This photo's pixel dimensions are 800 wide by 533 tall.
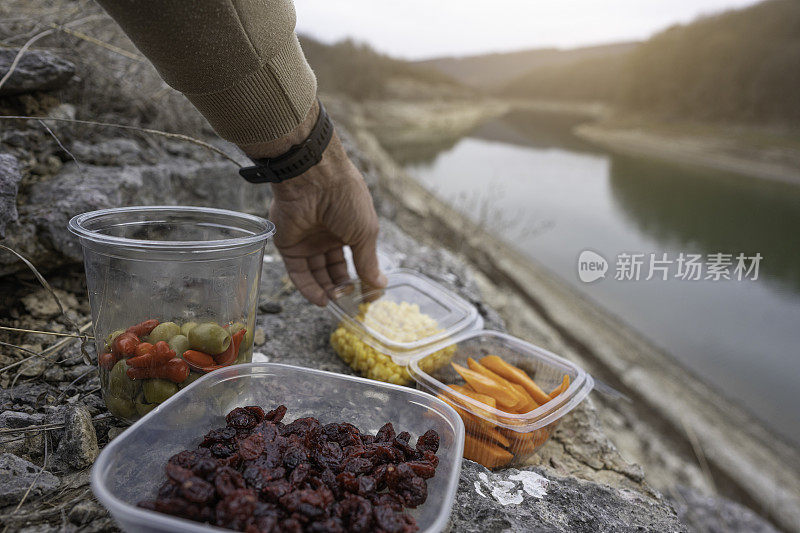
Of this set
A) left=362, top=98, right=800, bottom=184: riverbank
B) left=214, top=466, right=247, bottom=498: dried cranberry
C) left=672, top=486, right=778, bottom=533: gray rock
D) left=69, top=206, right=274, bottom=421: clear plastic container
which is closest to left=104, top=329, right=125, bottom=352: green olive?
left=69, top=206, right=274, bottom=421: clear plastic container

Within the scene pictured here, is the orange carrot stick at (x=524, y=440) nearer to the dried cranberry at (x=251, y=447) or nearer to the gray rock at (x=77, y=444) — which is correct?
the dried cranberry at (x=251, y=447)

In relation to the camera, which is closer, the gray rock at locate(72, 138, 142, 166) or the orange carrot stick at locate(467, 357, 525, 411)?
the orange carrot stick at locate(467, 357, 525, 411)

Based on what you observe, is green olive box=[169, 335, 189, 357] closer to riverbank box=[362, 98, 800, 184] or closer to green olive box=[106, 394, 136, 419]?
green olive box=[106, 394, 136, 419]

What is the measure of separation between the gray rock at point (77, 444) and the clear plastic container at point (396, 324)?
0.87 m

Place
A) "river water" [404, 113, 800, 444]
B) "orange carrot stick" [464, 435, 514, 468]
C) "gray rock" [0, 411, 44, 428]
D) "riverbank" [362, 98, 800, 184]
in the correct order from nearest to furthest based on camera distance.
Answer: "gray rock" [0, 411, 44, 428], "orange carrot stick" [464, 435, 514, 468], "river water" [404, 113, 800, 444], "riverbank" [362, 98, 800, 184]

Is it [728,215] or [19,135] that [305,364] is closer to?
[19,135]

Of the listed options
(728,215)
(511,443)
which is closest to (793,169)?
(728,215)

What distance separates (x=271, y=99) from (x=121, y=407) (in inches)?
35.5

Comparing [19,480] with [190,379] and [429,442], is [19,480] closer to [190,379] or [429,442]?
[190,379]

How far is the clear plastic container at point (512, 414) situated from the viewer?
1420mm

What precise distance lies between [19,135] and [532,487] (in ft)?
7.10

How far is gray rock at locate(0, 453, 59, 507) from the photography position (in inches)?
39.4

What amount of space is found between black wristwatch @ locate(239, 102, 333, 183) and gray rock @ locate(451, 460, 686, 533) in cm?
104

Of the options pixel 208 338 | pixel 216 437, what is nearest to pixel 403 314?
pixel 208 338
